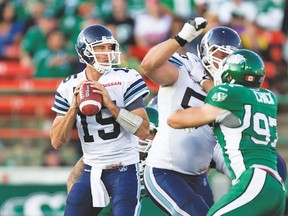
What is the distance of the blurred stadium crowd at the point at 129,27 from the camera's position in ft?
38.7

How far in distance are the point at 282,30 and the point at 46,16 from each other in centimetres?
330

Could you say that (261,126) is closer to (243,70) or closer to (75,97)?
(243,70)

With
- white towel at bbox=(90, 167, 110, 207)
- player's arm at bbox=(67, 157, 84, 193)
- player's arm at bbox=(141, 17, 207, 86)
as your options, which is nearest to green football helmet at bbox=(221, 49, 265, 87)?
player's arm at bbox=(141, 17, 207, 86)

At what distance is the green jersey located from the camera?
5.57 meters

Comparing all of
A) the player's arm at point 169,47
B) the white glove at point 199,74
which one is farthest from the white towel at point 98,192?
the white glove at point 199,74

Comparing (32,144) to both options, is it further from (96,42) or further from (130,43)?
(96,42)

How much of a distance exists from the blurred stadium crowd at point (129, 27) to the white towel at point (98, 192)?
4.92 meters

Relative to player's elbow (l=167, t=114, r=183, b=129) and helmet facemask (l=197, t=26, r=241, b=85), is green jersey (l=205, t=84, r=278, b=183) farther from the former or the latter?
helmet facemask (l=197, t=26, r=241, b=85)

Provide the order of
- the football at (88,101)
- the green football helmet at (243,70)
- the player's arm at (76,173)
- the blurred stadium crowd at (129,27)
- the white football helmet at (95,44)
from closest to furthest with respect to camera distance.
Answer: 1. the green football helmet at (243,70)
2. the football at (88,101)
3. the white football helmet at (95,44)
4. the player's arm at (76,173)
5. the blurred stadium crowd at (129,27)

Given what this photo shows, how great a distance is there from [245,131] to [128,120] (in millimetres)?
985

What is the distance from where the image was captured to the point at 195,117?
5.66 meters

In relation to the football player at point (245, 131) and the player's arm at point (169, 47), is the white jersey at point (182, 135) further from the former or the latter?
the football player at point (245, 131)

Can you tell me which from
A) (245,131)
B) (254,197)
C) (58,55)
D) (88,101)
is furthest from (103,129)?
(58,55)

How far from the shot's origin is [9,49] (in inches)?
501
